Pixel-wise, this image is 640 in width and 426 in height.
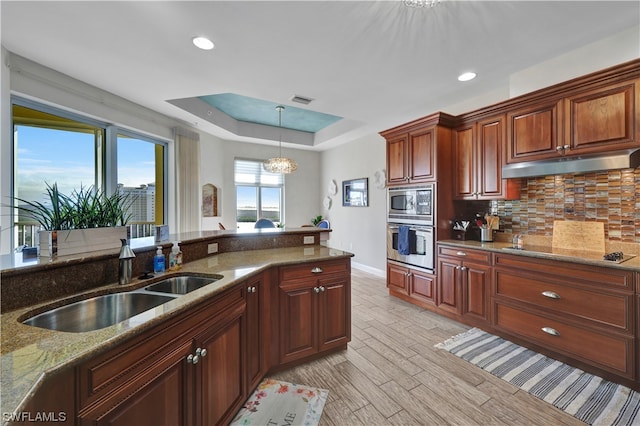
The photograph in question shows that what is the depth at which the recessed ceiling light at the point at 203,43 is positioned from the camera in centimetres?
221

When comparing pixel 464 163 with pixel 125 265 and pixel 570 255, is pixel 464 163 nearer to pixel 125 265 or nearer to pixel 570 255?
pixel 570 255

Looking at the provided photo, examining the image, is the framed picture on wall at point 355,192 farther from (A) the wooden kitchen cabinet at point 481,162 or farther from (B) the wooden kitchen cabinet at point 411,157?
(A) the wooden kitchen cabinet at point 481,162

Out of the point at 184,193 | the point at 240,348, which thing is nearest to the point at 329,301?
the point at 240,348

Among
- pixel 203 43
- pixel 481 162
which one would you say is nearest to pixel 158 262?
pixel 203 43

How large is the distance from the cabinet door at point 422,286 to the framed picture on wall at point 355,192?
2.11 metres

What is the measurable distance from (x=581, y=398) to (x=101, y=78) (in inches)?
207

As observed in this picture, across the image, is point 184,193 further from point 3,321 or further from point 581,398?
point 581,398

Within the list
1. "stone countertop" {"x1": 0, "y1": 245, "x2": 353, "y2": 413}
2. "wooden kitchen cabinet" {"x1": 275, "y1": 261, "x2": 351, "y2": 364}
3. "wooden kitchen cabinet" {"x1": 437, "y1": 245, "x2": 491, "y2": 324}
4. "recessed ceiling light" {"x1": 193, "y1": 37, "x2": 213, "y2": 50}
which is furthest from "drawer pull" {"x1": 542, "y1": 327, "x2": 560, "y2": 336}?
"recessed ceiling light" {"x1": 193, "y1": 37, "x2": 213, "y2": 50}

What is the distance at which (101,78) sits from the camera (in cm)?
296

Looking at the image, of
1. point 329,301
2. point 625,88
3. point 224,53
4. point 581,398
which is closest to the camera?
point 581,398

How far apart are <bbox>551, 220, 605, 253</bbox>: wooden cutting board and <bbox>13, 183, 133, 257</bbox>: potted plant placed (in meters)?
3.82

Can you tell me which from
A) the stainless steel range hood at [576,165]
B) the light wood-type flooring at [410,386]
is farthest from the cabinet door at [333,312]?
the stainless steel range hood at [576,165]

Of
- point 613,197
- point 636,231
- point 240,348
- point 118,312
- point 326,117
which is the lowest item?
point 240,348

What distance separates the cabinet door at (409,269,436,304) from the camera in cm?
331
